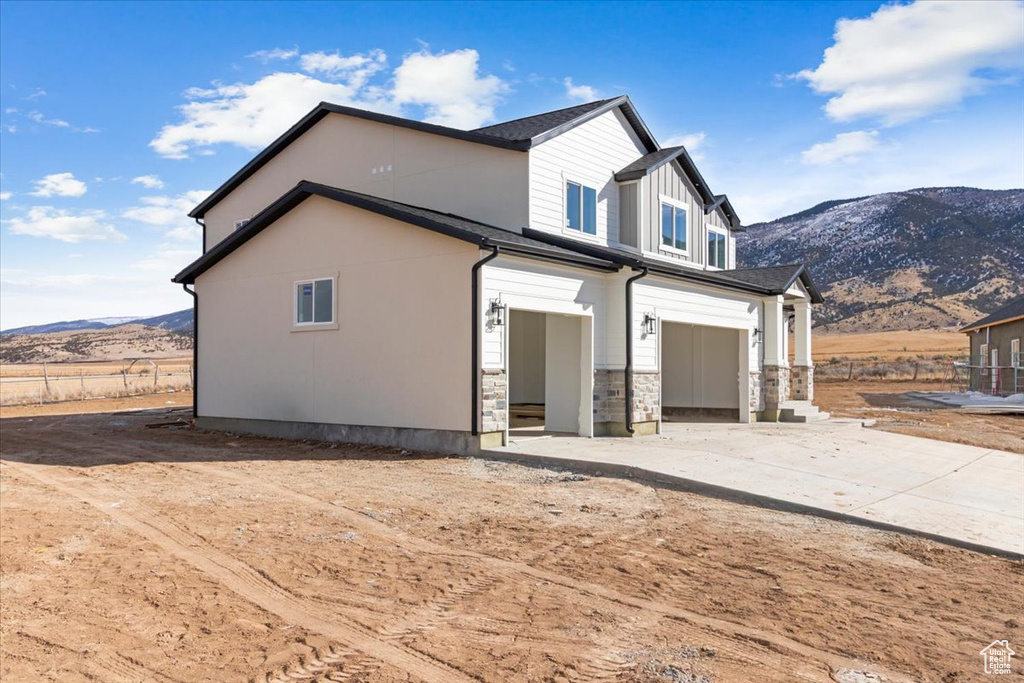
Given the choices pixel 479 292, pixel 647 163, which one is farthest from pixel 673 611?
pixel 647 163

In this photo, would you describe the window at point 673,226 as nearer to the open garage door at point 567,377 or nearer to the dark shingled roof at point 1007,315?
the open garage door at point 567,377

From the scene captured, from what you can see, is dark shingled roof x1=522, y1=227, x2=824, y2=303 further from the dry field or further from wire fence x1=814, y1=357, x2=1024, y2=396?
the dry field

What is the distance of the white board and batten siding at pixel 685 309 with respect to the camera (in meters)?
15.7

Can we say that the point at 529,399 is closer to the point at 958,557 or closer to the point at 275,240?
the point at 275,240

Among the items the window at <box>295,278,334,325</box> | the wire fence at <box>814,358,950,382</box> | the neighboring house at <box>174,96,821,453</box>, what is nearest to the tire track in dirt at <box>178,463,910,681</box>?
the neighboring house at <box>174,96,821,453</box>

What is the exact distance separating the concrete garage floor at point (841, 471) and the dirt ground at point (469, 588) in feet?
2.03

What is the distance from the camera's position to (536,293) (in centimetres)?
1409

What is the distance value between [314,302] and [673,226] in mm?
9924

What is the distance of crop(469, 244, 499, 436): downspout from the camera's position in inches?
513

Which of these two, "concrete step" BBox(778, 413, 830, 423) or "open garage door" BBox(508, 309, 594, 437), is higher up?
"open garage door" BBox(508, 309, 594, 437)

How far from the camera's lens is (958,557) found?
784 centimetres

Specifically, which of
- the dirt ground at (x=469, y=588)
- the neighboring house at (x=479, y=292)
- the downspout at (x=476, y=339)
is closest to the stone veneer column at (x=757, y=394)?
the neighboring house at (x=479, y=292)

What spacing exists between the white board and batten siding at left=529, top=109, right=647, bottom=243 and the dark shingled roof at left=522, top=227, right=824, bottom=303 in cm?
61

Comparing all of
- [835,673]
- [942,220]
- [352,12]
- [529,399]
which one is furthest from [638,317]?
[942,220]
